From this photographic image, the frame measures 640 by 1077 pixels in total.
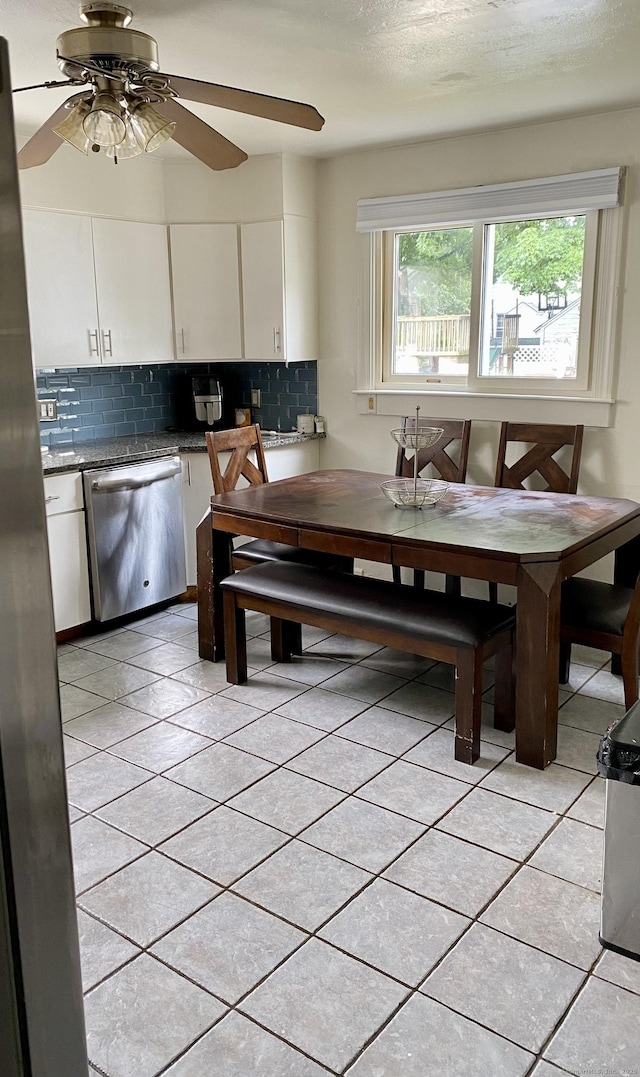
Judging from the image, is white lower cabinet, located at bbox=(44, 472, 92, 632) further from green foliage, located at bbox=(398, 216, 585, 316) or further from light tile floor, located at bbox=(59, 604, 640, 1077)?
green foliage, located at bbox=(398, 216, 585, 316)

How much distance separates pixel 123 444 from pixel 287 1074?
3462 mm

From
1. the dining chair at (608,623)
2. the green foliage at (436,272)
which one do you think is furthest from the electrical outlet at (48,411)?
the dining chair at (608,623)

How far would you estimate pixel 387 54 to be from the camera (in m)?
3.01

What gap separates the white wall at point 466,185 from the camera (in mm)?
3924

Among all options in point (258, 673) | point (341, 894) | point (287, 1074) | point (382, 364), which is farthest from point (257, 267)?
point (287, 1074)

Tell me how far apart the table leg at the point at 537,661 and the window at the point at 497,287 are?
1.65 metres

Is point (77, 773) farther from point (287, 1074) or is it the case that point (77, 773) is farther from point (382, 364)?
point (382, 364)

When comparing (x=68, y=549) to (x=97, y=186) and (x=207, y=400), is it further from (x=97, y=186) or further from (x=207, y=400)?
(x=97, y=186)

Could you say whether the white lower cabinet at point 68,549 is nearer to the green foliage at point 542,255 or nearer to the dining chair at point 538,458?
the dining chair at point 538,458

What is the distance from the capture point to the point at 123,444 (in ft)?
15.3

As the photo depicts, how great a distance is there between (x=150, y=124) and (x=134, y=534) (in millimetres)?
2240

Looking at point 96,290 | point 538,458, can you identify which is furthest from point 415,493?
point 96,290

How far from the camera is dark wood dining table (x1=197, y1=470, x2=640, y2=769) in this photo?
287 cm

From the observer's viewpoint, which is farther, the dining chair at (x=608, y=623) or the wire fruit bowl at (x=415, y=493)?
the wire fruit bowl at (x=415, y=493)
